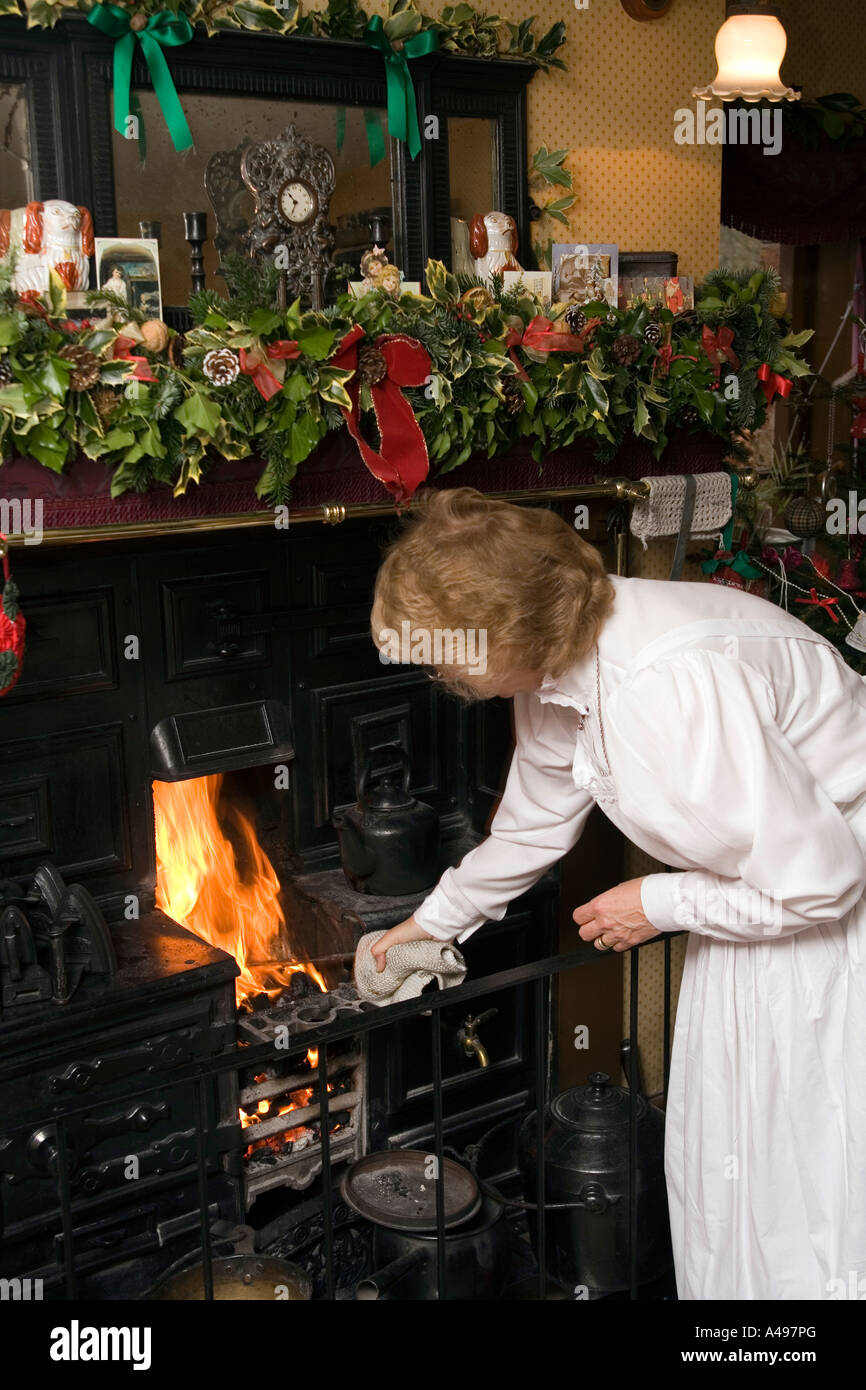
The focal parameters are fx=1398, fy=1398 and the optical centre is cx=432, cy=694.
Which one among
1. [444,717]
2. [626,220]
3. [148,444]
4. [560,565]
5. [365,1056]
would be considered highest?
[626,220]

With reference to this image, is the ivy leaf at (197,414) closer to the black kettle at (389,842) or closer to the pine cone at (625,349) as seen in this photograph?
the pine cone at (625,349)

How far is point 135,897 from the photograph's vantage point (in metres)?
3.64

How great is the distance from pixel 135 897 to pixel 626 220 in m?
2.32

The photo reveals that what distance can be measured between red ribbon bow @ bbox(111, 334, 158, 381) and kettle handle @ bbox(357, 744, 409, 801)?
58.8 inches

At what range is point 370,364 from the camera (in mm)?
3066

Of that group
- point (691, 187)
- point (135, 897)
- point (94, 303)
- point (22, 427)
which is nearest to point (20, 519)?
point (22, 427)

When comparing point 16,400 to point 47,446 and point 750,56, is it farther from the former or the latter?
point 750,56

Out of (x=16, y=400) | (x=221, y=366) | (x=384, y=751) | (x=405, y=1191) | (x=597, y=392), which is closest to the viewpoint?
(x=16, y=400)

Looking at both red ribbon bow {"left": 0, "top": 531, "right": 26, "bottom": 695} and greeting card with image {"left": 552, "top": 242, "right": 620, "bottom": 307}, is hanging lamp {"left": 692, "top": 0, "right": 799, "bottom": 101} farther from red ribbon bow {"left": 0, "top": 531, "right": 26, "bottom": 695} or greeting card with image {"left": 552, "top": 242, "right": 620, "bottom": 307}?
red ribbon bow {"left": 0, "top": 531, "right": 26, "bottom": 695}

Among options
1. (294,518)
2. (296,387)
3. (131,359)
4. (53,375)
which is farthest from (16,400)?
(294,518)

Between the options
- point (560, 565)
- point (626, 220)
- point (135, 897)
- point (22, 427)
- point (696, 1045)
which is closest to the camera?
point (560, 565)

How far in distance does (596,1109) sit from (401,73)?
2492 mm

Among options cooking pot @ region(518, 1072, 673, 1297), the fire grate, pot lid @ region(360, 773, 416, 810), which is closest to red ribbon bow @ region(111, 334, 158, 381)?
pot lid @ region(360, 773, 416, 810)
